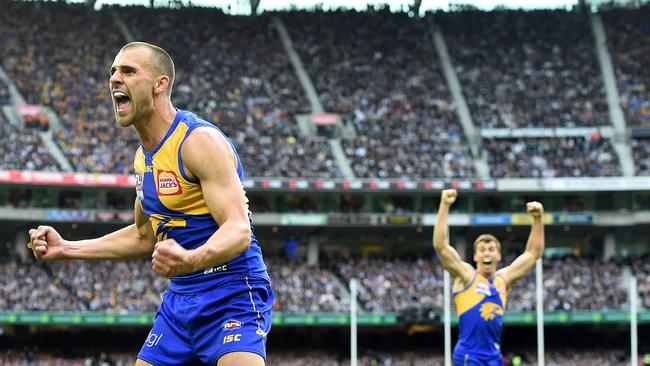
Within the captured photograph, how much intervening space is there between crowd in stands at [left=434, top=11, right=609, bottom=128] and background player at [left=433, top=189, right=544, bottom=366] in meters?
40.4

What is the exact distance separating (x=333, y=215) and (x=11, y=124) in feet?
52.4

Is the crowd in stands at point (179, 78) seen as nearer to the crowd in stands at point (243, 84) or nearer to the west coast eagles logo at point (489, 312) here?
the crowd in stands at point (243, 84)

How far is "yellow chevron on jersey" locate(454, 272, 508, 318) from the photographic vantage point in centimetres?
1209

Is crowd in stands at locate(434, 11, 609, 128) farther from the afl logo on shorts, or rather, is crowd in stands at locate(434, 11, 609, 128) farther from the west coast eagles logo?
the afl logo on shorts

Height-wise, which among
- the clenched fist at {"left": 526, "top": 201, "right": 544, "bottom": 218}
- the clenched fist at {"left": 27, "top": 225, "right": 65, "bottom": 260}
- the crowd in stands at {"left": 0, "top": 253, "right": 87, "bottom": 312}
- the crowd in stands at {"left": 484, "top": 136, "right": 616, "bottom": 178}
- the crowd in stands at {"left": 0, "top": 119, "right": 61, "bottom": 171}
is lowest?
the clenched fist at {"left": 27, "top": 225, "right": 65, "bottom": 260}

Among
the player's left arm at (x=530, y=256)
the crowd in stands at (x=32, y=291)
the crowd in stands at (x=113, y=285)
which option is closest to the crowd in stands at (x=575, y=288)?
the crowd in stands at (x=113, y=285)

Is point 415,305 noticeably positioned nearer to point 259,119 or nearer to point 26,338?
point 259,119

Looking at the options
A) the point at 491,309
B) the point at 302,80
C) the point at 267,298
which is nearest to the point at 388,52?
the point at 302,80

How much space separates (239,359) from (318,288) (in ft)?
133

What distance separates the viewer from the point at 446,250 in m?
12.1

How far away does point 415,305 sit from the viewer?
147ft

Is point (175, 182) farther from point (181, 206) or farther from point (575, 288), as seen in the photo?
point (575, 288)

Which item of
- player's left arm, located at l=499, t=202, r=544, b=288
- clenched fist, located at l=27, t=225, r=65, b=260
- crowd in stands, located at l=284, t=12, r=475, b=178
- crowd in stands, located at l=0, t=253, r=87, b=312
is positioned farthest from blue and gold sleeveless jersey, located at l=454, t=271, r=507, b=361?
crowd in stands, located at l=284, t=12, r=475, b=178

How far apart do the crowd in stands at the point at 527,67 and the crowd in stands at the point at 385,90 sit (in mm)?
1617
